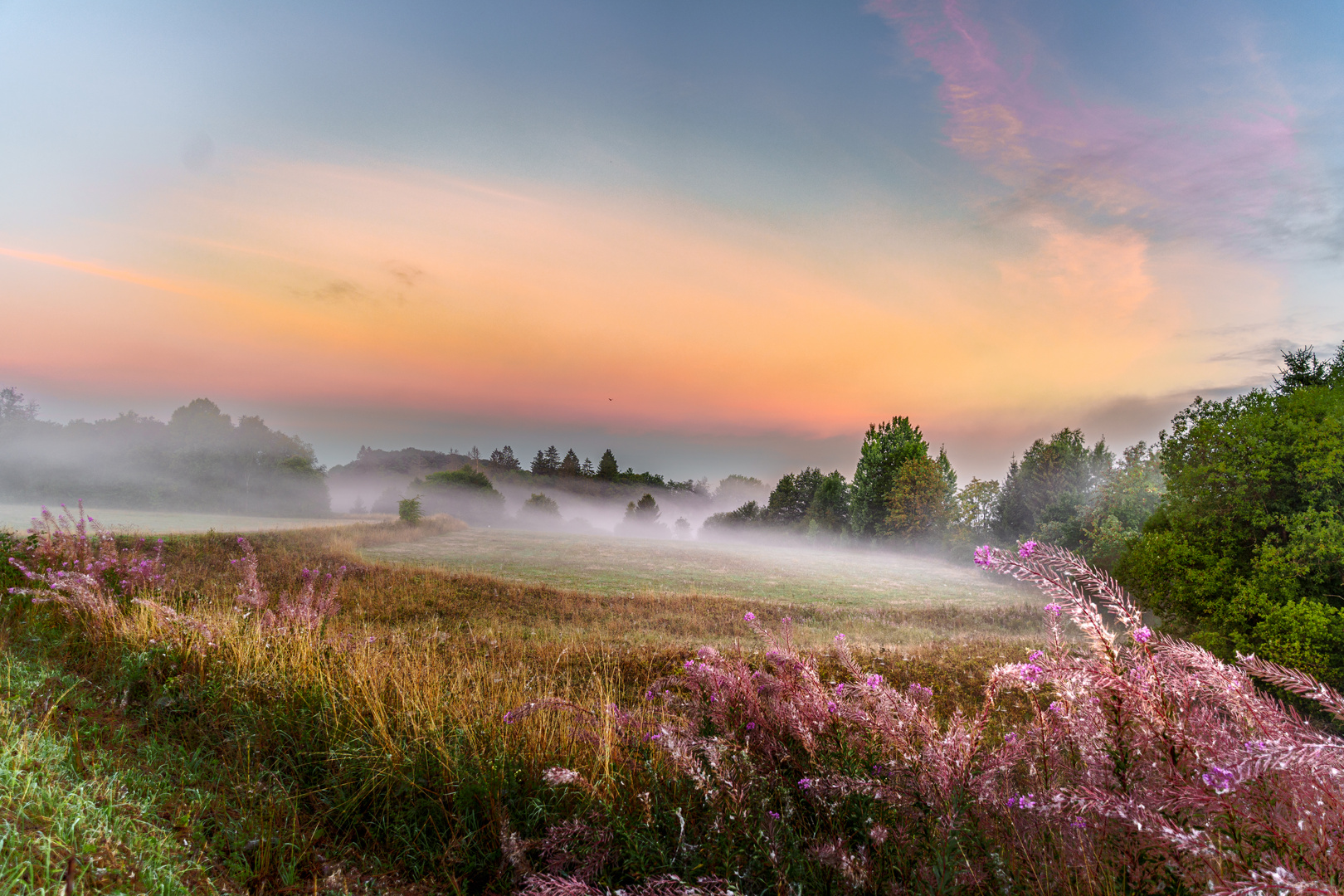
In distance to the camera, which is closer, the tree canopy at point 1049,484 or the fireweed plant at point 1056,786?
the fireweed plant at point 1056,786

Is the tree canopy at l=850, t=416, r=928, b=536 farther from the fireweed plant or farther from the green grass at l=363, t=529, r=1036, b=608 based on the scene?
the fireweed plant

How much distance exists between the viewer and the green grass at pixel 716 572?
21.4 meters

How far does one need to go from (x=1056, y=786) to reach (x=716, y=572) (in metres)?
27.0

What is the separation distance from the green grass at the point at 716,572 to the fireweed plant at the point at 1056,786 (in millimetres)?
15696

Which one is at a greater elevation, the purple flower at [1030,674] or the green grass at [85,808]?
the purple flower at [1030,674]

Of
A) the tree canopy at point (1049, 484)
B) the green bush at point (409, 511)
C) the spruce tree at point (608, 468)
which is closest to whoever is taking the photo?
the tree canopy at point (1049, 484)

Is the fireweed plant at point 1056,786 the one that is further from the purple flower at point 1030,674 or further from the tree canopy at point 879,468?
the tree canopy at point 879,468

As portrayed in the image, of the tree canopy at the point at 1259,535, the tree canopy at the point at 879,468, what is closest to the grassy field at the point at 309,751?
the tree canopy at the point at 1259,535

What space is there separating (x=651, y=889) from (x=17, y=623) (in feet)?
31.6

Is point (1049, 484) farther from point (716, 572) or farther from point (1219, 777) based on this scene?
point (1219, 777)

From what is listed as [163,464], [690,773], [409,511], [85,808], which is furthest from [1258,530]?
[163,464]

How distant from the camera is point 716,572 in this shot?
2867 cm

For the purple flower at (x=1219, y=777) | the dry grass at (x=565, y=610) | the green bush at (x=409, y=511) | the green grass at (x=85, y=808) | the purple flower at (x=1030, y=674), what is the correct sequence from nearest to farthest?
1. the purple flower at (x=1219, y=777)
2. the green grass at (x=85, y=808)
3. the purple flower at (x=1030, y=674)
4. the dry grass at (x=565, y=610)
5. the green bush at (x=409, y=511)

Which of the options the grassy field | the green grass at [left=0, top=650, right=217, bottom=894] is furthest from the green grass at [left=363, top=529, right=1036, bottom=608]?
the green grass at [left=0, top=650, right=217, bottom=894]
